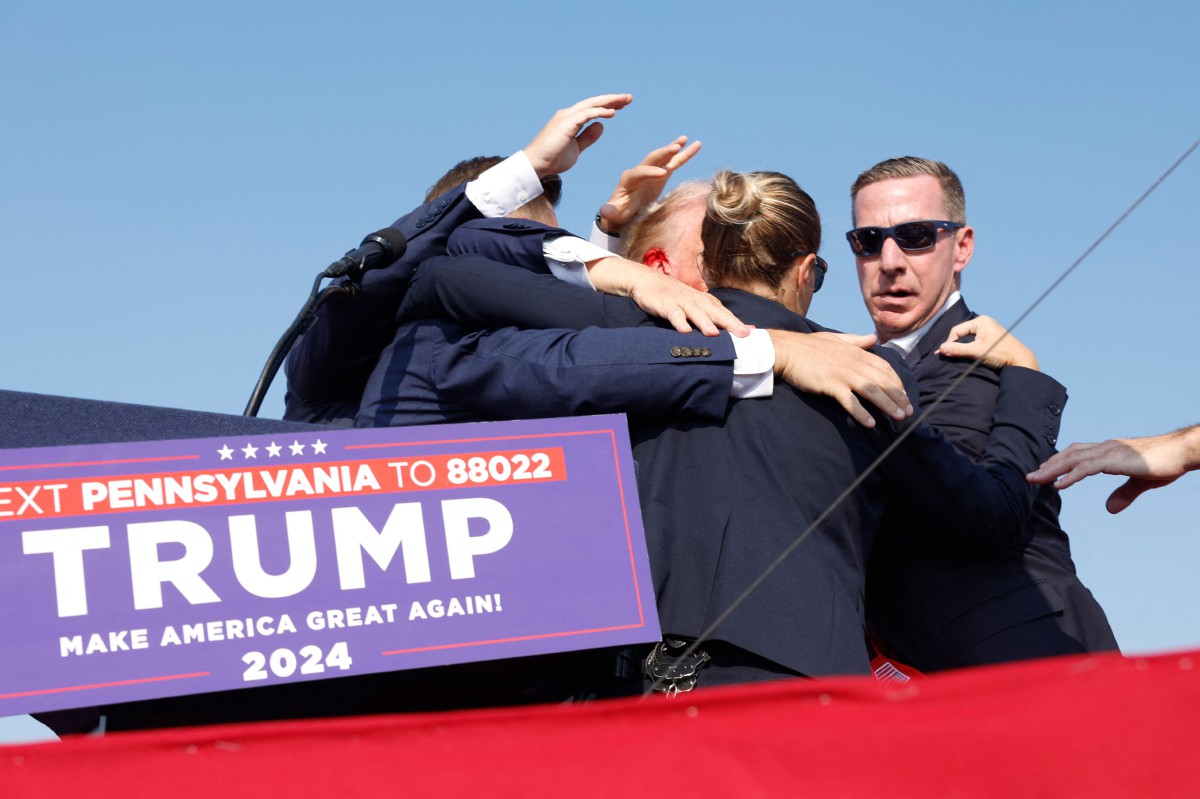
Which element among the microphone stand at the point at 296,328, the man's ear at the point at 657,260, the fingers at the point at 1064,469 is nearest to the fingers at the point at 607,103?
the man's ear at the point at 657,260

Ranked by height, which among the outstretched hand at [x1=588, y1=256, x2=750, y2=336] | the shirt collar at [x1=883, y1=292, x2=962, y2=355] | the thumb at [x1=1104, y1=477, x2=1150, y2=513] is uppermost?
the shirt collar at [x1=883, y1=292, x2=962, y2=355]

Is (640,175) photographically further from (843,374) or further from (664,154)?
(843,374)

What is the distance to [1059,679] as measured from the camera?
5.78ft

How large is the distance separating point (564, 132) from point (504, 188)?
23 centimetres

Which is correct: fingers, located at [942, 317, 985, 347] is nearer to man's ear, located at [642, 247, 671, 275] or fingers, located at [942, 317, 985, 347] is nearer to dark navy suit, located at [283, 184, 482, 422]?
man's ear, located at [642, 247, 671, 275]

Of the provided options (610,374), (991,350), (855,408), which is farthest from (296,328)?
(991,350)

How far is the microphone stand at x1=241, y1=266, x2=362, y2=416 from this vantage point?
2719 mm

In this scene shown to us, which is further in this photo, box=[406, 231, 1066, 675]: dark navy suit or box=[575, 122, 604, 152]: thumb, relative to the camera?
box=[575, 122, 604, 152]: thumb

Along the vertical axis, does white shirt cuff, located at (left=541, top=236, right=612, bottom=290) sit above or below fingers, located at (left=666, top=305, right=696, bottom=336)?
above

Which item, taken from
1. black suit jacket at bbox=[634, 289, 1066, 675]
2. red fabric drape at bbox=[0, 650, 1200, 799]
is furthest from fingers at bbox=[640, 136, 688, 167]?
red fabric drape at bbox=[0, 650, 1200, 799]

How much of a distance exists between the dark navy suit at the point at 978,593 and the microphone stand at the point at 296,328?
118 centimetres

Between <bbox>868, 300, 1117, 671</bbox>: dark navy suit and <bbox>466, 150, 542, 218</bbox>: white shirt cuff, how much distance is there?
99 cm

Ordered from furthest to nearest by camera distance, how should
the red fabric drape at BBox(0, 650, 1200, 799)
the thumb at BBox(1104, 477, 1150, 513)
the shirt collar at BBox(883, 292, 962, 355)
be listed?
1. the shirt collar at BBox(883, 292, 962, 355)
2. the thumb at BBox(1104, 477, 1150, 513)
3. the red fabric drape at BBox(0, 650, 1200, 799)

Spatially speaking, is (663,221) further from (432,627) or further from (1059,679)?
(1059,679)
